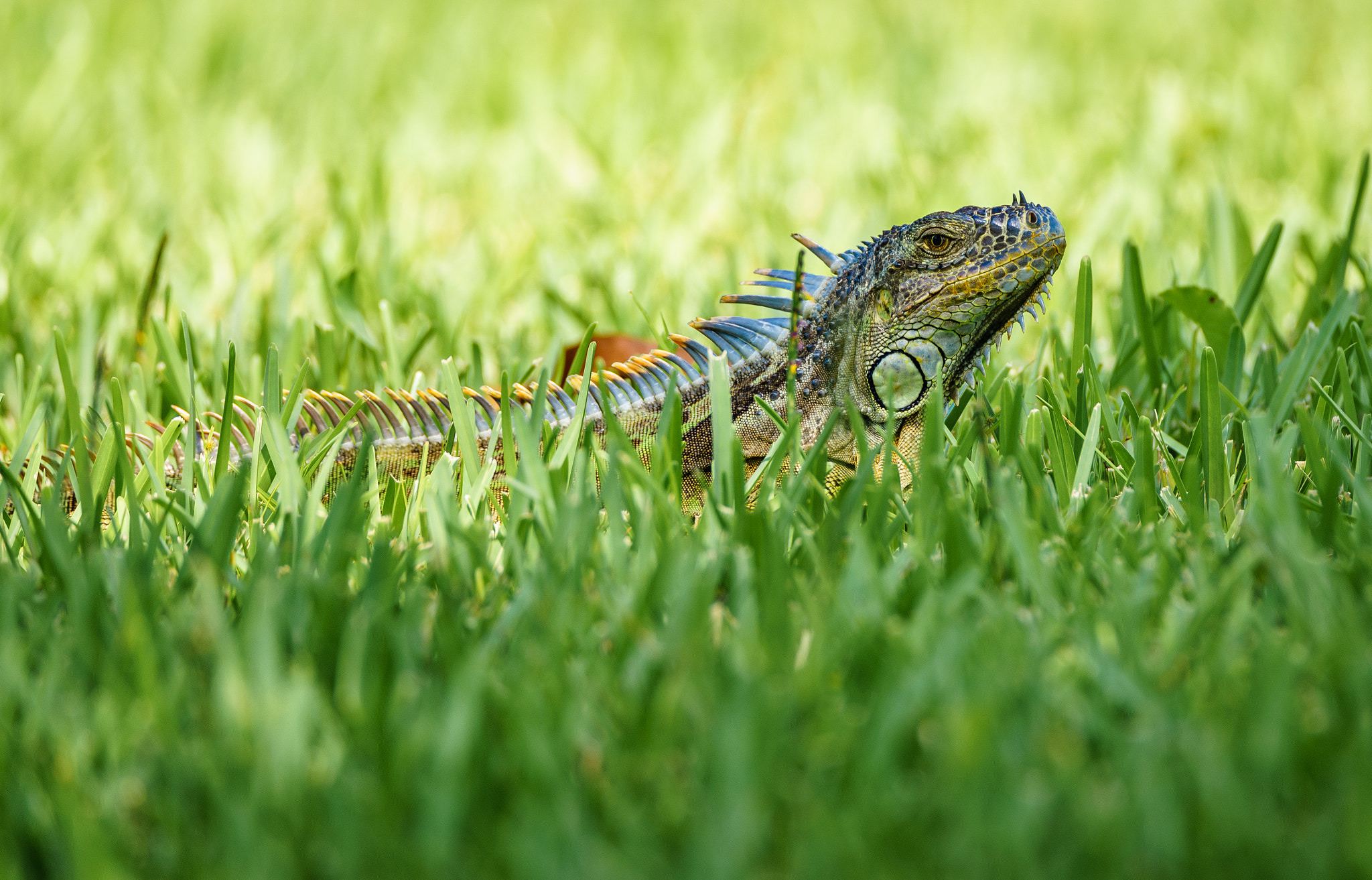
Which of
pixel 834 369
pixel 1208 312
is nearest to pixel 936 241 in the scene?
pixel 834 369

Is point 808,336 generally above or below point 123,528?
above

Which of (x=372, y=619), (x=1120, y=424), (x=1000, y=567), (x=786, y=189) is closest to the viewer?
(x=372, y=619)

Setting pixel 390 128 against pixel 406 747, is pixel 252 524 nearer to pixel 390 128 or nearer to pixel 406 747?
pixel 406 747

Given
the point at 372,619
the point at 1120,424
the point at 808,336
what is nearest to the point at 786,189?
the point at 808,336

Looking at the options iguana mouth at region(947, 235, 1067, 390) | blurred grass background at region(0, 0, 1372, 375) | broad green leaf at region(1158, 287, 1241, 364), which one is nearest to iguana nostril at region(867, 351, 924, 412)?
iguana mouth at region(947, 235, 1067, 390)

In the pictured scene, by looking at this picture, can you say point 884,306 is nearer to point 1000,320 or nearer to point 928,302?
point 928,302

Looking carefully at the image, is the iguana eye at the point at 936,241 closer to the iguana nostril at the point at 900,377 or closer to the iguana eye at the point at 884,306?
the iguana eye at the point at 884,306

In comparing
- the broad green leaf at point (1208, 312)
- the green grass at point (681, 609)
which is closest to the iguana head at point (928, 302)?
the green grass at point (681, 609)
